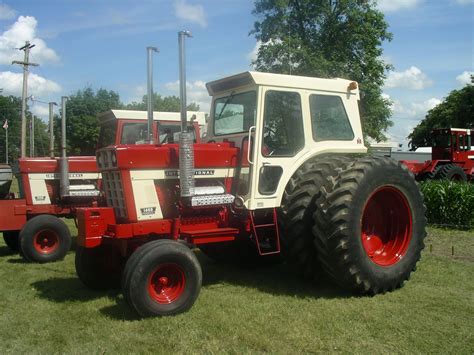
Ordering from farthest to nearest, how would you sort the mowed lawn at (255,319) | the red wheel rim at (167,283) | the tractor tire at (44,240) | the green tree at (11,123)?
the green tree at (11,123) → the tractor tire at (44,240) → the red wheel rim at (167,283) → the mowed lawn at (255,319)

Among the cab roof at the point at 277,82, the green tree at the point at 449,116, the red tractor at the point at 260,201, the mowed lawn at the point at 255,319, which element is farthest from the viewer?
the green tree at the point at 449,116

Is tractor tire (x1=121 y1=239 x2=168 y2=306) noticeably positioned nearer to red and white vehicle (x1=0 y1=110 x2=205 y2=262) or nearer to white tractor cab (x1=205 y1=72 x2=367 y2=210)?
white tractor cab (x1=205 y1=72 x2=367 y2=210)

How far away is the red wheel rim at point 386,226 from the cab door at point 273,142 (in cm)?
116

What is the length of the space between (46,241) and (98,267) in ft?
9.60

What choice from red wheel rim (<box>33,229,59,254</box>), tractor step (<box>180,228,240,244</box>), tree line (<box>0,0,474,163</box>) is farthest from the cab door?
tree line (<box>0,0,474,163</box>)

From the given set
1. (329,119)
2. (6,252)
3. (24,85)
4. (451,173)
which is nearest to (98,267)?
(329,119)

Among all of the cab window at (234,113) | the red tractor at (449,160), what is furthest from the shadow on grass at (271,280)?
the red tractor at (449,160)

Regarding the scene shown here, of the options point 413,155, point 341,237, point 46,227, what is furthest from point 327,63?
point 413,155

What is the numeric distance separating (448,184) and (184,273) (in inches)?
369

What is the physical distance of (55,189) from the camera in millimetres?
9305

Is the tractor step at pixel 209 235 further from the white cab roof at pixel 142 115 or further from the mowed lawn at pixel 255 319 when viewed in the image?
the white cab roof at pixel 142 115

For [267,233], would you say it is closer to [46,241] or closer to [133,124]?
[133,124]

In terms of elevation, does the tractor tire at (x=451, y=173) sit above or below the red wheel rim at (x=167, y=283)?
above

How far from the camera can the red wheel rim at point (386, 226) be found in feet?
20.4
